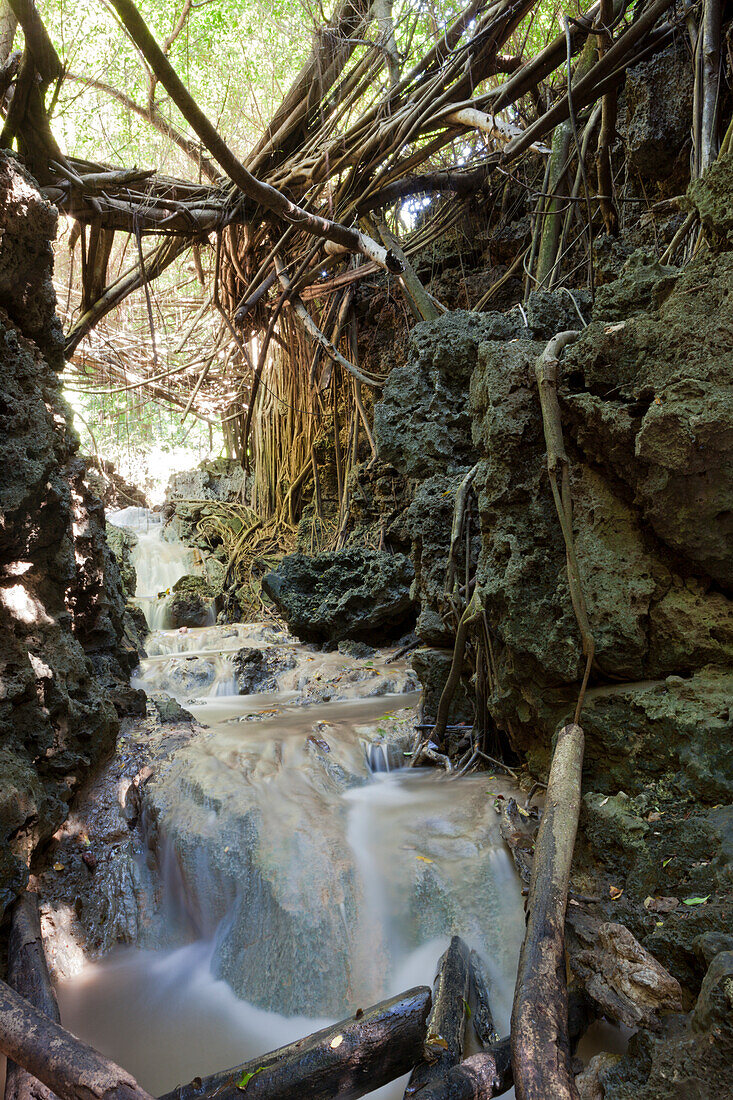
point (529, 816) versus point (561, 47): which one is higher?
point (561, 47)

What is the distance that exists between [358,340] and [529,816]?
7.22 meters

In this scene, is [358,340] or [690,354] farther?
[358,340]

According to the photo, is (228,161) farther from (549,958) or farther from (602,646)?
(549,958)

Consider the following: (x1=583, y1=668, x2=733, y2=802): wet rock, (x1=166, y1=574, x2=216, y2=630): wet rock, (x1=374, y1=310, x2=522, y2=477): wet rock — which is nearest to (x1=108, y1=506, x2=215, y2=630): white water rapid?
(x1=166, y1=574, x2=216, y2=630): wet rock

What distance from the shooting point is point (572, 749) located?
2.45 meters

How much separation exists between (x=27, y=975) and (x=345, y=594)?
194 inches

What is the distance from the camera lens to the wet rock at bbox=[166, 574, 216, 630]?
358 inches

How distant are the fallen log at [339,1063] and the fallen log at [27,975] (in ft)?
1.39

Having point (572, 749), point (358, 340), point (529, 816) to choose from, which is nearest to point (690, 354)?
point (572, 749)

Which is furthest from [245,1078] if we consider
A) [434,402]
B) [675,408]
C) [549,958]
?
[434,402]

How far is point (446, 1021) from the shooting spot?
201 centimetres

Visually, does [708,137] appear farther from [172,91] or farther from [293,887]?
[293,887]

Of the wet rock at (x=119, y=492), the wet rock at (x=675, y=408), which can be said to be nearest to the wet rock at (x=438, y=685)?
the wet rock at (x=675, y=408)

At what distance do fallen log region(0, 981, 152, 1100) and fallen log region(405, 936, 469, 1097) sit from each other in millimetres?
754
